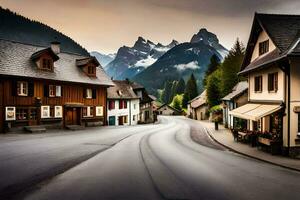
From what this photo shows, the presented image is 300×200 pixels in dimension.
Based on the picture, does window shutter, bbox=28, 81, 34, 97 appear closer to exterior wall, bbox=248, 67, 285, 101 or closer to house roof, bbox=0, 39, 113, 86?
house roof, bbox=0, 39, 113, 86

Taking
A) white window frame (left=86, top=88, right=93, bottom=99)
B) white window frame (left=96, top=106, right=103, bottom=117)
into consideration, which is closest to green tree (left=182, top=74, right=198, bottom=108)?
white window frame (left=96, top=106, right=103, bottom=117)

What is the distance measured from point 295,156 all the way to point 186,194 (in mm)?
11281

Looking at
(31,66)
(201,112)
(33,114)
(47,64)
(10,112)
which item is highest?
(47,64)

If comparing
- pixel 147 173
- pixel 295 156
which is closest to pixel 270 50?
pixel 295 156

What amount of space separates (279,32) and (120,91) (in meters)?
36.3

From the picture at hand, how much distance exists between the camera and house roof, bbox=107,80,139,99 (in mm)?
51031

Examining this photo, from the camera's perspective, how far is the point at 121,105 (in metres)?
52.8

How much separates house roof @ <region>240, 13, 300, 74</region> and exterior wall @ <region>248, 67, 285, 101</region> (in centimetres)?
79

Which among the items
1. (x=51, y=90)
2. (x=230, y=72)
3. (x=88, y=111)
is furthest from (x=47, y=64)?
(x=230, y=72)

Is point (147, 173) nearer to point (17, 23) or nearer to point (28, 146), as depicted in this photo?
point (28, 146)

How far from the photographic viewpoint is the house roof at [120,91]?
51.0 meters

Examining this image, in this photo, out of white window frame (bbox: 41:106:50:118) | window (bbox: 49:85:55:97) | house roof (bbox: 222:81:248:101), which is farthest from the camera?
house roof (bbox: 222:81:248:101)

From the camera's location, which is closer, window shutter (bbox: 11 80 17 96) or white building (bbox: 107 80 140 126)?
window shutter (bbox: 11 80 17 96)

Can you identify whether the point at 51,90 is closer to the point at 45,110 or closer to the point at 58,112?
the point at 45,110
